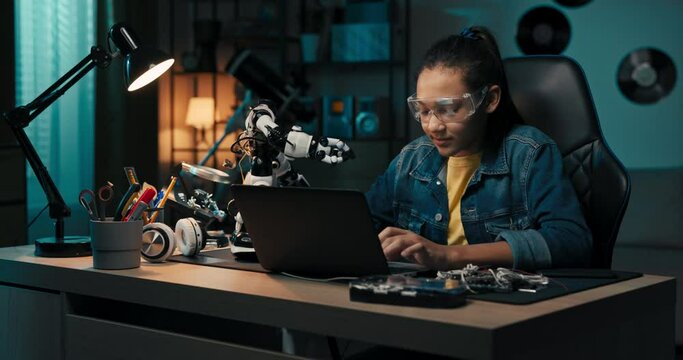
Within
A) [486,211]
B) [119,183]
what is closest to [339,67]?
[119,183]

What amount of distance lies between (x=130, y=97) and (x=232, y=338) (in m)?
2.97

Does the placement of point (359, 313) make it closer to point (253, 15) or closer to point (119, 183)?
point (119, 183)

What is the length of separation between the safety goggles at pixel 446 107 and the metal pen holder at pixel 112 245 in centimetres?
53

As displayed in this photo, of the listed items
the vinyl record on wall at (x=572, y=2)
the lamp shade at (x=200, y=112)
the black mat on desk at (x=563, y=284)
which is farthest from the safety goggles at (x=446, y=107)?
the lamp shade at (x=200, y=112)

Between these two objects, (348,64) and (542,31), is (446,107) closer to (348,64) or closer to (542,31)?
(542,31)

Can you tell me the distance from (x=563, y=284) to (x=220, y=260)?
0.57 metres

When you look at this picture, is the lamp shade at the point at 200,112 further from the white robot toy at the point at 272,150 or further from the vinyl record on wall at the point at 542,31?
the white robot toy at the point at 272,150

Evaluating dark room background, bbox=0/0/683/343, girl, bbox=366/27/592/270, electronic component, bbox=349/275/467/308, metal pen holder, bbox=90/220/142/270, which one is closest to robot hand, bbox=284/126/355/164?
girl, bbox=366/27/592/270

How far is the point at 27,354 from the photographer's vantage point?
1.44 meters

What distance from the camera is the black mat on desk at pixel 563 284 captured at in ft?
3.48

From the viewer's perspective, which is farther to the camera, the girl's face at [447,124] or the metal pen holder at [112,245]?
the girl's face at [447,124]

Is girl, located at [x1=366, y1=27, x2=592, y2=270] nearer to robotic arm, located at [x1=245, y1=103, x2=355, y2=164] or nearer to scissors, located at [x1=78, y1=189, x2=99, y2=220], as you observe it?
robotic arm, located at [x1=245, y1=103, x2=355, y2=164]

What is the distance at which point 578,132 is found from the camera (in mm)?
1703

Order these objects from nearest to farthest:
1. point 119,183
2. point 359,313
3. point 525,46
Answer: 1. point 359,313
2. point 119,183
3. point 525,46
